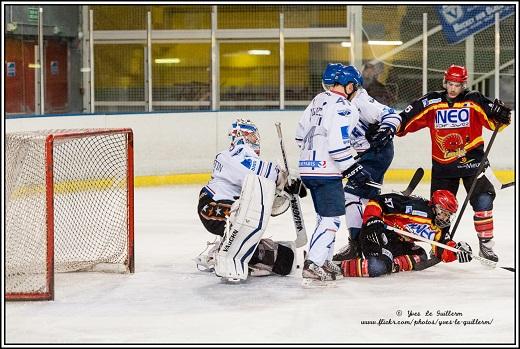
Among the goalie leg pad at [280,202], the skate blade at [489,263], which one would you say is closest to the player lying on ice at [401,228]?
the skate blade at [489,263]

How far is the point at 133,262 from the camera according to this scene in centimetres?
552

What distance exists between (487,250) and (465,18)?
511cm

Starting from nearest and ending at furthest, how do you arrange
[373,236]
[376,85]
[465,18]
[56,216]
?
[373,236]
[56,216]
[376,85]
[465,18]

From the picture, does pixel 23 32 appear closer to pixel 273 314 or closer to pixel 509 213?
pixel 509 213

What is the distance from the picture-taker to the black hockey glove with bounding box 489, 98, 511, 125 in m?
5.62

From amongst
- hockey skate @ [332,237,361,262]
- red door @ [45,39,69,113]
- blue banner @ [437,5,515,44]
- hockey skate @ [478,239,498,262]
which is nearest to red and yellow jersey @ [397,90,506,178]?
hockey skate @ [478,239,498,262]

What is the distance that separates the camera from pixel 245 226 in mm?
5043

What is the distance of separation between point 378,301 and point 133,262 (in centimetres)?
135

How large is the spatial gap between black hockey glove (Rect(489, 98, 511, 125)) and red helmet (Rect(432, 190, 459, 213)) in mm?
531

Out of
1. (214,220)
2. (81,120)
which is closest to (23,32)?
(81,120)

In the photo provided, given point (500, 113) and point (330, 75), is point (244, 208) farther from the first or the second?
point (500, 113)

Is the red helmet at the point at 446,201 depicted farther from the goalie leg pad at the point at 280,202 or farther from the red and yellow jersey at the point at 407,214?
the goalie leg pad at the point at 280,202

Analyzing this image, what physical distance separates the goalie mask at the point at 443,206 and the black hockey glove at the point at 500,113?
1.69 feet

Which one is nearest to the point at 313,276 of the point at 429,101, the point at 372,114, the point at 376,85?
the point at 372,114
